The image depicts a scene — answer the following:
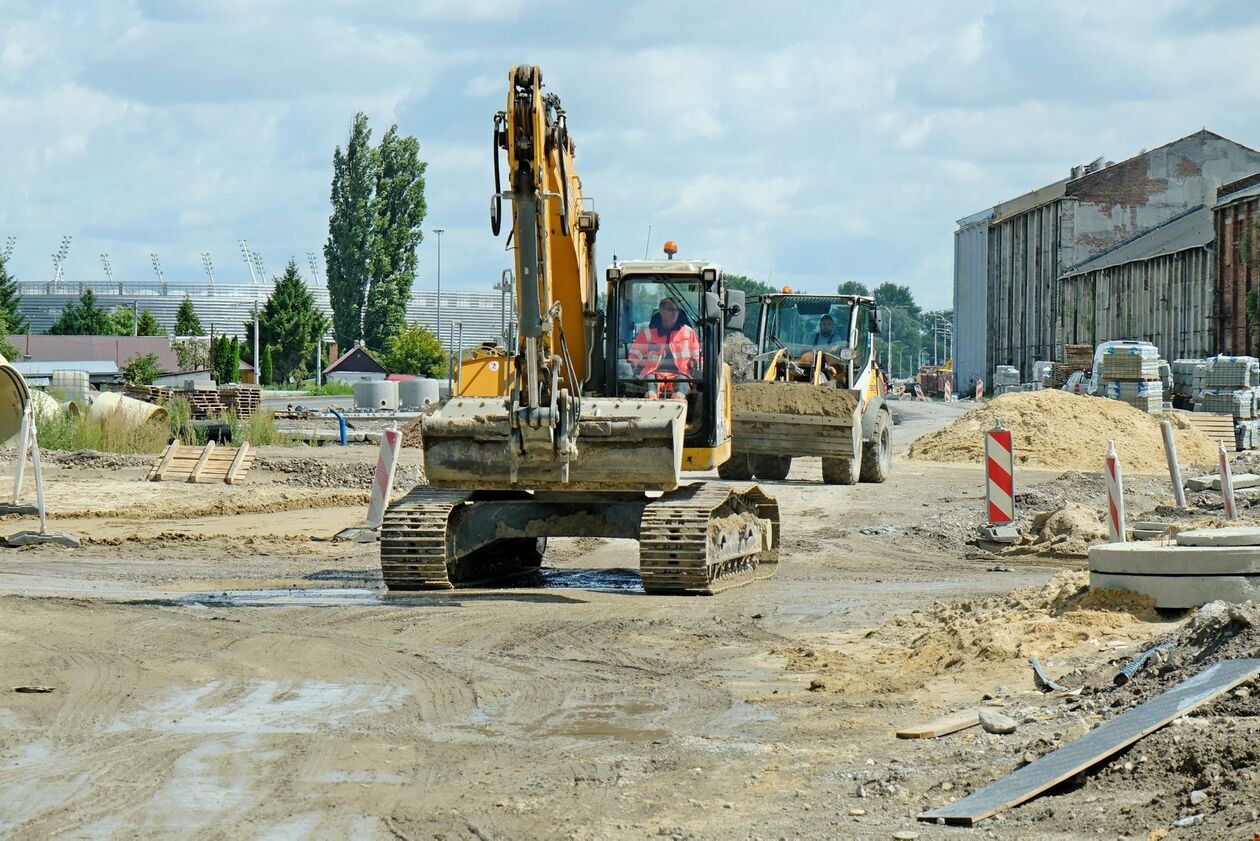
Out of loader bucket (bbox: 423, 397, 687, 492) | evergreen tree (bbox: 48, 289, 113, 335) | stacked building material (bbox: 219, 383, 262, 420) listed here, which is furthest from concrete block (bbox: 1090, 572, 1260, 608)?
evergreen tree (bbox: 48, 289, 113, 335)

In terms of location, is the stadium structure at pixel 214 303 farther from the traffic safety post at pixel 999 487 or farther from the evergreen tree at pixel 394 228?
the traffic safety post at pixel 999 487

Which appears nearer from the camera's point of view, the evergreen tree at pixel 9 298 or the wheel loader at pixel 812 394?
the wheel loader at pixel 812 394

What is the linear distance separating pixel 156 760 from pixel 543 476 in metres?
6.06

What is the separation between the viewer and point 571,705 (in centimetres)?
819

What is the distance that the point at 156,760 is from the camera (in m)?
6.74

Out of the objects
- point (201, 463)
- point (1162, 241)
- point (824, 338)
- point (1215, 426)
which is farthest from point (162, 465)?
point (1162, 241)

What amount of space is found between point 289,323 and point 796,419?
221 feet

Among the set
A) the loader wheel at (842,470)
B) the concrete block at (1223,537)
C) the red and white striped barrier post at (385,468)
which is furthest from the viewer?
the loader wheel at (842,470)

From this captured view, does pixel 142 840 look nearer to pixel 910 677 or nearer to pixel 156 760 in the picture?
pixel 156 760

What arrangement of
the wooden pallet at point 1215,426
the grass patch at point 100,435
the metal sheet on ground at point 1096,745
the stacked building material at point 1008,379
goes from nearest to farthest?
the metal sheet on ground at point 1096,745, the grass patch at point 100,435, the wooden pallet at point 1215,426, the stacked building material at point 1008,379

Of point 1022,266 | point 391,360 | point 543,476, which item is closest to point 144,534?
point 543,476

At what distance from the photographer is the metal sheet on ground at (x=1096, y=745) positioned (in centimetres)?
572

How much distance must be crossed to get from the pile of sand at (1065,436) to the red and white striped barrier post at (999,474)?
42.7 ft

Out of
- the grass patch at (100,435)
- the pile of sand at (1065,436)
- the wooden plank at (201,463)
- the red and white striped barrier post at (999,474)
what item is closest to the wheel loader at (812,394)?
the pile of sand at (1065,436)
